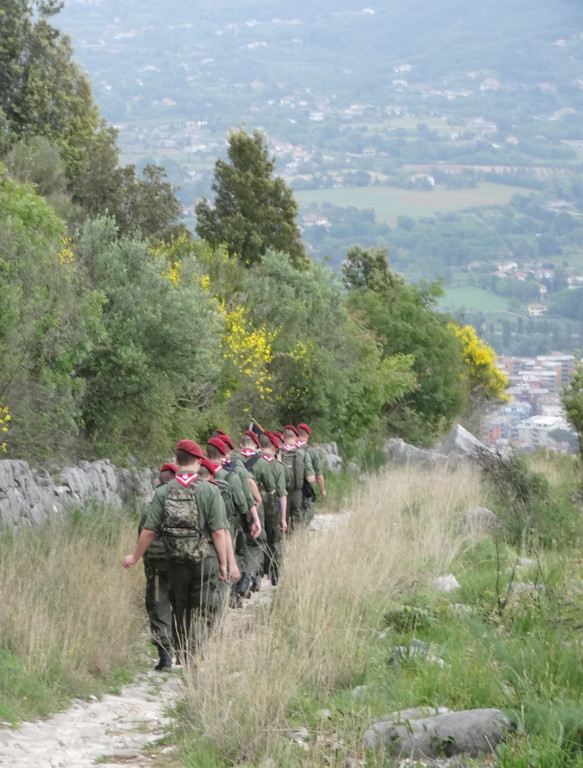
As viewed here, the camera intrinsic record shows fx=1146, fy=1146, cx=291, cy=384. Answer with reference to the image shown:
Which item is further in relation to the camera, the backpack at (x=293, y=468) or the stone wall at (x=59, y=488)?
the backpack at (x=293, y=468)

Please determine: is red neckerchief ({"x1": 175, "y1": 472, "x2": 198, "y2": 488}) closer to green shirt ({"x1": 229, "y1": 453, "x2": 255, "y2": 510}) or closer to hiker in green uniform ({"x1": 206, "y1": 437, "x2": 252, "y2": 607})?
hiker in green uniform ({"x1": 206, "y1": 437, "x2": 252, "y2": 607})

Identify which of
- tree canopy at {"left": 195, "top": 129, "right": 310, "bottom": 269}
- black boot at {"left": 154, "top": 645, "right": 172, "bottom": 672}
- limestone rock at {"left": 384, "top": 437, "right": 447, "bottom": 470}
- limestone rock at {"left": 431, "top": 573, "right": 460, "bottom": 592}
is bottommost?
limestone rock at {"left": 384, "top": 437, "right": 447, "bottom": 470}

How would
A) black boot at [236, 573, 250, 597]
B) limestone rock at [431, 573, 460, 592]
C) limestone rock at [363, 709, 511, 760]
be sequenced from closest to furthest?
1. limestone rock at [363, 709, 511, 760]
2. limestone rock at [431, 573, 460, 592]
3. black boot at [236, 573, 250, 597]

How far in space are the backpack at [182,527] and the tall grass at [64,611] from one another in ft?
3.13

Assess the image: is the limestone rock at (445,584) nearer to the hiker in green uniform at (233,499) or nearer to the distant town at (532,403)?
the hiker in green uniform at (233,499)

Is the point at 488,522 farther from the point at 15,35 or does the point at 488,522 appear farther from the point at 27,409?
the point at 15,35

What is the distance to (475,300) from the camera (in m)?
155

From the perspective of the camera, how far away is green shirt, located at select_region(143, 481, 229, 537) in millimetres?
9148

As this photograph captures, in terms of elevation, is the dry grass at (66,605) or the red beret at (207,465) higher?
the red beret at (207,465)

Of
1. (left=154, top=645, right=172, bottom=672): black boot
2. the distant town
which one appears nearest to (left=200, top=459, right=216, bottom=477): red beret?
(left=154, top=645, right=172, bottom=672): black boot

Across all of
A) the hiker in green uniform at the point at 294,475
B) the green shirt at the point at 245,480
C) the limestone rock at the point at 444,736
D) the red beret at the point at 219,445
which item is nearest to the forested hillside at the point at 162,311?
the hiker in green uniform at the point at 294,475

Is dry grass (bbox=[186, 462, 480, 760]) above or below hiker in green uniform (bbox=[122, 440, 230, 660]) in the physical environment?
below

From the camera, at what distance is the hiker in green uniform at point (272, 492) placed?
14.1 m

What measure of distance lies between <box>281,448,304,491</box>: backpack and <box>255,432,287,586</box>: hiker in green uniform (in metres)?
1.37
